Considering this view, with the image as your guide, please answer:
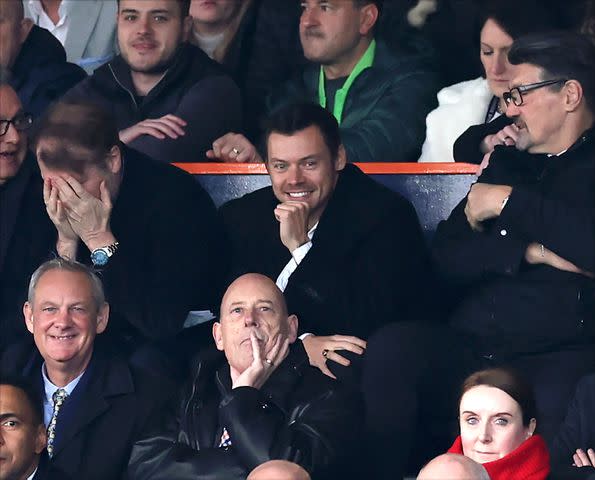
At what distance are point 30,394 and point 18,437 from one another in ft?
0.41

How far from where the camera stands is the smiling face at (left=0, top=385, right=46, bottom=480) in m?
5.00

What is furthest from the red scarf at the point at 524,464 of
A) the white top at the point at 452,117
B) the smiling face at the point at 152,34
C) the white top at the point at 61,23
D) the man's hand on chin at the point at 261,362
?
the white top at the point at 61,23

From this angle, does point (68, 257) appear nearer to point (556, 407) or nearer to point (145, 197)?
point (145, 197)

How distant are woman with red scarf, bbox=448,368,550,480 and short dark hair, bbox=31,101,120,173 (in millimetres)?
1484

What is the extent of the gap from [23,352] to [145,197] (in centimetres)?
58

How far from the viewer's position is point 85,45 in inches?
251

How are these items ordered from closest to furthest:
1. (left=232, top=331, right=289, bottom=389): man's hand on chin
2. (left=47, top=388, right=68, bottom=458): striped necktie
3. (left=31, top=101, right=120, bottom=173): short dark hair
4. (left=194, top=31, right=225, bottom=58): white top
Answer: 1. (left=232, top=331, right=289, bottom=389): man's hand on chin
2. (left=47, top=388, right=68, bottom=458): striped necktie
3. (left=31, top=101, right=120, bottom=173): short dark hair
4. (left=194, top=31, right=225, bottom=58): white top

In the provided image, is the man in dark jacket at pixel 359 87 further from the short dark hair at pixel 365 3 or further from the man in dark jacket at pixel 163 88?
the man in dark jacket at pixel 163 88

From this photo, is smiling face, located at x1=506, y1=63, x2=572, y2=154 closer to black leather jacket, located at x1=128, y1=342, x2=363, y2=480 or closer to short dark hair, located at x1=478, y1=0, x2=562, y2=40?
short dark hair, located at x1=478, y1=0, x2=562, y2=40

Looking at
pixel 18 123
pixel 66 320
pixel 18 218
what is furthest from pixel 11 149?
pixel 66 320

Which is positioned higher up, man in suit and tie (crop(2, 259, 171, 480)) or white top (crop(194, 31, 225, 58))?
white top (crop(194, 31, 225, 58))

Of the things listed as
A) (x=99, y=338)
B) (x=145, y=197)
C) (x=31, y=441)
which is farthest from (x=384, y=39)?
(x=31, y=441)

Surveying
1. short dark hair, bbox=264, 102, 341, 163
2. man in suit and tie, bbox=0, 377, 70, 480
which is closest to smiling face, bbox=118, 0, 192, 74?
short dark hair, bbox=264, 102, 341, 163

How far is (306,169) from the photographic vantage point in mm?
5465
